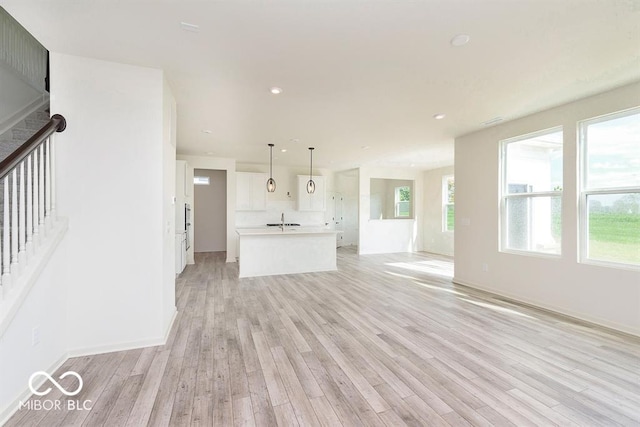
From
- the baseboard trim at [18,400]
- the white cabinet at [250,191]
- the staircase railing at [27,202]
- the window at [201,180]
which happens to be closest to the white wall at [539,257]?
the white cabinet at [250,191]

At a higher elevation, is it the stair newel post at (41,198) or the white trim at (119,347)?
the stair newel post at (41,198)

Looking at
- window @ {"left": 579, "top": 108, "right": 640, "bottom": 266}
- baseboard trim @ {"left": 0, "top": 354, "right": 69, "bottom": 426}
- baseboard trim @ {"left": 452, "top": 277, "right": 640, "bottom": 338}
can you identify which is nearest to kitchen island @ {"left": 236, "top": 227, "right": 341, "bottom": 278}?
baseboard trim @ {"left": 452, "top": 277, "right": 640, "bottom": 338}

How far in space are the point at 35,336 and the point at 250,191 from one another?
585 centimetres

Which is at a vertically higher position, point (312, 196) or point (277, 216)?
point (312, 196)

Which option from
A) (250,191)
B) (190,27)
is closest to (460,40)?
(190,27)

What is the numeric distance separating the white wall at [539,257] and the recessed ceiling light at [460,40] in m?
2.35

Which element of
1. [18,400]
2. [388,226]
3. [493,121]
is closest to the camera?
[18,400]

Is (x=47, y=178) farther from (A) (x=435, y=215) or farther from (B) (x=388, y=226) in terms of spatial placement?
(A) (x=435, y=215)

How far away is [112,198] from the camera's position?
252 centimetres

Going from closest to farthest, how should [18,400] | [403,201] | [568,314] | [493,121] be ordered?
[18,400] → [568,314] → [493,121] → [403,201]

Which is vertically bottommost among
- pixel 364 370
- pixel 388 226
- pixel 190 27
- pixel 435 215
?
pixel 364 370

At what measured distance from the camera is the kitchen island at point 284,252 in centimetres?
541

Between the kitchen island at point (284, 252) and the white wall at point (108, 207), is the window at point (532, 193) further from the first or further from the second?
the white wall at point (108, 207)

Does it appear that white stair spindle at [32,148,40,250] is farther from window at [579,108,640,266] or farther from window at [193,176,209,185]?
window at [193,176,209,185]
